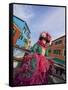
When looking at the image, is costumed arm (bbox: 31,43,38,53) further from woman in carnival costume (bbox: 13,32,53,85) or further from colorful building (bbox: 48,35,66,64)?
colorful building (bbox: 48,35,66,64)

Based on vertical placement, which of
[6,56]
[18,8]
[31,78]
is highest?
[18,8]

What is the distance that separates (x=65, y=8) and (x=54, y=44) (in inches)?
11.3

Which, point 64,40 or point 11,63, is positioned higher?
point 64,40

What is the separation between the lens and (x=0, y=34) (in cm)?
191

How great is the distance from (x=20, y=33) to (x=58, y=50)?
32 centimetres

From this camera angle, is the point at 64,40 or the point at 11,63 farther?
the point at 64,40

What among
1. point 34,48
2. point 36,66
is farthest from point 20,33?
point 36,66

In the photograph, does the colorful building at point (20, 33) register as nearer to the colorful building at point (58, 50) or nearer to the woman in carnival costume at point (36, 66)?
the woman in carnival costume at point (36, 66)

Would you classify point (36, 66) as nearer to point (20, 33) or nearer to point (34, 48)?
point (34, 48)

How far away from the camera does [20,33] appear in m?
1.92

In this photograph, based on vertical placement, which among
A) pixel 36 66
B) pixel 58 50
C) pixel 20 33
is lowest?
pixel 36 66

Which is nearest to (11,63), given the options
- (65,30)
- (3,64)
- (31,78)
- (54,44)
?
(3,64)

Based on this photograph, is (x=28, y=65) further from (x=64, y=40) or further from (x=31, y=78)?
(x=64, y=40)

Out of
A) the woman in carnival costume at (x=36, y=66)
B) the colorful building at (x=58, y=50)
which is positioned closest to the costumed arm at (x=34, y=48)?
the woman in carnival costume at (x=36, y=66)
